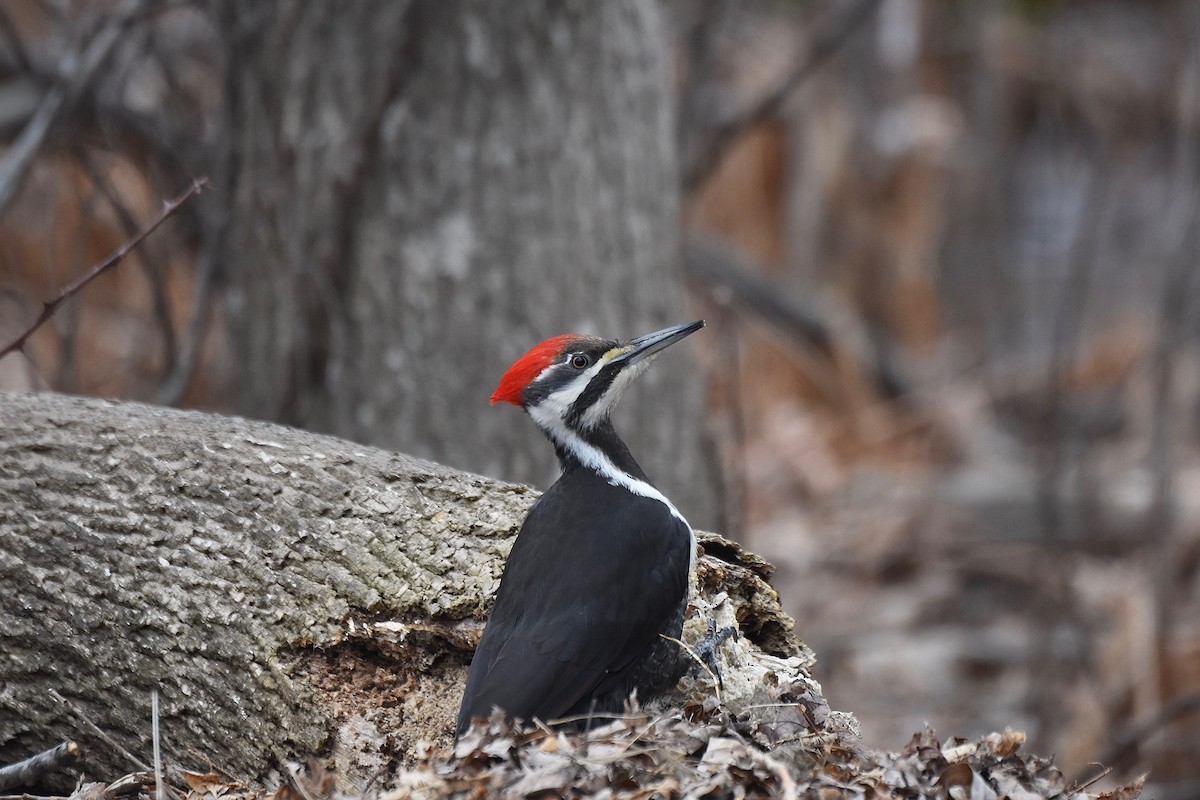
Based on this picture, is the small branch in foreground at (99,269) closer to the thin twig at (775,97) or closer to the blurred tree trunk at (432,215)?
the blurred tree trunk at (432,215)

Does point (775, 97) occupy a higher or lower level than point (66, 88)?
higher

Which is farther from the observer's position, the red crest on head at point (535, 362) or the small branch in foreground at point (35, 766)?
the red crest on head at point (535, 362)

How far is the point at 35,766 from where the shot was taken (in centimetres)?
296

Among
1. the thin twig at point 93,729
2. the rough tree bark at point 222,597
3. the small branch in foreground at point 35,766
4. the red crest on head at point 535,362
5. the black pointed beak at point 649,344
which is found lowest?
the small branch in foreground at point 35,766

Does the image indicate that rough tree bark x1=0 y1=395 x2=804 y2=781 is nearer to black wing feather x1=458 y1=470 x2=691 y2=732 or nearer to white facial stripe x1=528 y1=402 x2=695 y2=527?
black wing feather x1=458 y1=470 x2=691 y2=732

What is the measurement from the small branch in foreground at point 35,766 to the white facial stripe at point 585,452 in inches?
57.6

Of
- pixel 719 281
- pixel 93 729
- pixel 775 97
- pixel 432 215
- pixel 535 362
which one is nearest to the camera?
pixel 93 729

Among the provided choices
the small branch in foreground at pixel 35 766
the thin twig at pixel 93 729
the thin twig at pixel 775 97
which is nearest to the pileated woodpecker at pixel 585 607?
the thin twig at pixel 93 729

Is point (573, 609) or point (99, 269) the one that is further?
point (99, 269)

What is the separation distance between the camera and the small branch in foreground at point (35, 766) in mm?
2949

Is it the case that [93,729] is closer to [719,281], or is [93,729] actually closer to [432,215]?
[432,215]

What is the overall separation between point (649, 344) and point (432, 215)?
166cm

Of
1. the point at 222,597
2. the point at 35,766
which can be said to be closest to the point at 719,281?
the point at 222,597

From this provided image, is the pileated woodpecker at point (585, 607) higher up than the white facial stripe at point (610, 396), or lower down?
lower down
